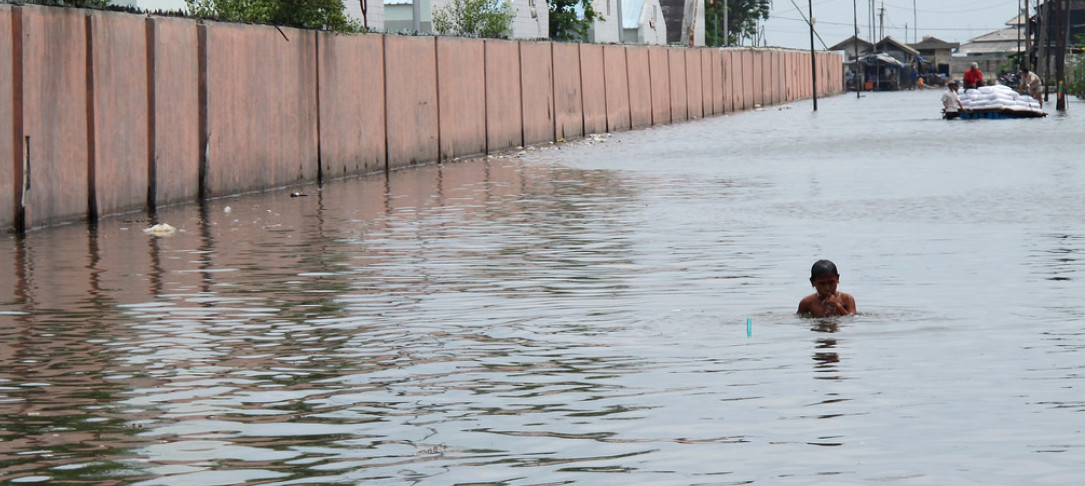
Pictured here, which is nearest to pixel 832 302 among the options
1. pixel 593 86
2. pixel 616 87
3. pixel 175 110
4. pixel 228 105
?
pixel 175 110

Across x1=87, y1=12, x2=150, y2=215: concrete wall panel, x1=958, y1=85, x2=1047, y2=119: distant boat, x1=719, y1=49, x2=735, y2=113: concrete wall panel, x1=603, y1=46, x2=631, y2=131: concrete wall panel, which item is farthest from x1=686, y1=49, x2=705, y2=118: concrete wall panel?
x1=87, y1=12, x2=150, y2=215: concrete wall panel

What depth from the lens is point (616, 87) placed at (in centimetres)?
4809

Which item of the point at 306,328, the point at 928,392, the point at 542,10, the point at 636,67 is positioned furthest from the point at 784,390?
the point at 542,10

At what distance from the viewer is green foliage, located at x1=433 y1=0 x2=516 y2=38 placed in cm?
5331

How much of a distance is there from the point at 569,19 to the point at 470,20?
1834 cm

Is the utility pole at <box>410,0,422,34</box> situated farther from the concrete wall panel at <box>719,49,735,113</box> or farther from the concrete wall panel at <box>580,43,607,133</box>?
the concrete wall panel at <box>719,49,735,113</box>

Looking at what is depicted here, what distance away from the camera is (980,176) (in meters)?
25.7

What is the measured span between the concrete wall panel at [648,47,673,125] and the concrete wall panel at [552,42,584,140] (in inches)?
367

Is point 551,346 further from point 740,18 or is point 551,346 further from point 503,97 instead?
point 740,18

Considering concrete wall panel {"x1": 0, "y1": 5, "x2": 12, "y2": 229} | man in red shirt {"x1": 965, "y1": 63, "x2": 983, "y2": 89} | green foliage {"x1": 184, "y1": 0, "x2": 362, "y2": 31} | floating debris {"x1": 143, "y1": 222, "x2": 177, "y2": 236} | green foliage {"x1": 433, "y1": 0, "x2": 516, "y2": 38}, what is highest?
green foliage {"x1": 433, "y1": 0, "x2": 516, "y2": 38}

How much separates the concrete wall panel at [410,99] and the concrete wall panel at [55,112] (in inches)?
430

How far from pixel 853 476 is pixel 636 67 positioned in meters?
44.4

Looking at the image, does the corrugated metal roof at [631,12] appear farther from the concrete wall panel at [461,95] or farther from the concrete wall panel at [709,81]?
the concrete wall panel at [461,95]

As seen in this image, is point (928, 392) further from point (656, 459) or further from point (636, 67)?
point (636, 67)
